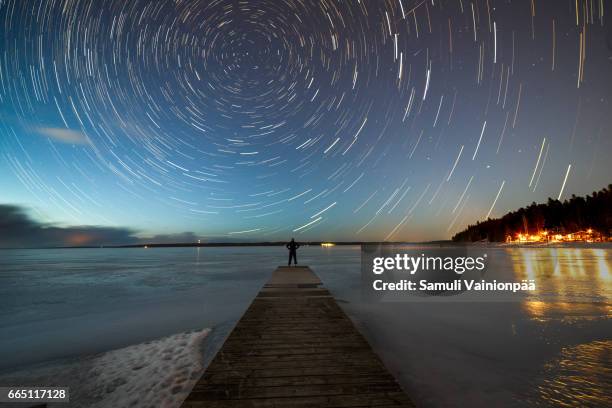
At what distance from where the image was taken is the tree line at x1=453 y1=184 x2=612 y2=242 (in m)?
94.6

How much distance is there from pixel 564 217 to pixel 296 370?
148m

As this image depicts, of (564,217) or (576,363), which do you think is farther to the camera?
(564,217)

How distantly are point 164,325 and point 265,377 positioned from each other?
7.86 metres

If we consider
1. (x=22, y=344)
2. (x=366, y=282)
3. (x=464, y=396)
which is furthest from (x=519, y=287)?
(x=22, y=344)

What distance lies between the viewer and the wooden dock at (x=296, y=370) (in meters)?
4.40

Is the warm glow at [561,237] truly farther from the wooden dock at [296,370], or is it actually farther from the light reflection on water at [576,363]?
the wooden dock at [296,370]

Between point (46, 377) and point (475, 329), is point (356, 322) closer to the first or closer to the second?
point (475, 329)

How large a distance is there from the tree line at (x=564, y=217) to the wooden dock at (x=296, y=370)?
118 metres

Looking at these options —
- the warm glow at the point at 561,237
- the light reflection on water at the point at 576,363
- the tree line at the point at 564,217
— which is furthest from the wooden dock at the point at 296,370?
the warm glow at the point at 561,237

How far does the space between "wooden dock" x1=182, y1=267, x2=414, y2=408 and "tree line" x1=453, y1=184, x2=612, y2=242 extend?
118 metres

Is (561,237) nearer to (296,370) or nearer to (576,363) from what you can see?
(576,363)

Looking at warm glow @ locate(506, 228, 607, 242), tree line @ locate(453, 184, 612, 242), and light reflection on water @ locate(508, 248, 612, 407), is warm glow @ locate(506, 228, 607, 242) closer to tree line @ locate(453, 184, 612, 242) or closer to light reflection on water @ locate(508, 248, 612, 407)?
tree line @ locate(453, 184, 612, 242)

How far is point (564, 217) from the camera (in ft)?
383

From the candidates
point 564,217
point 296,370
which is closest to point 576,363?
point 296,370
